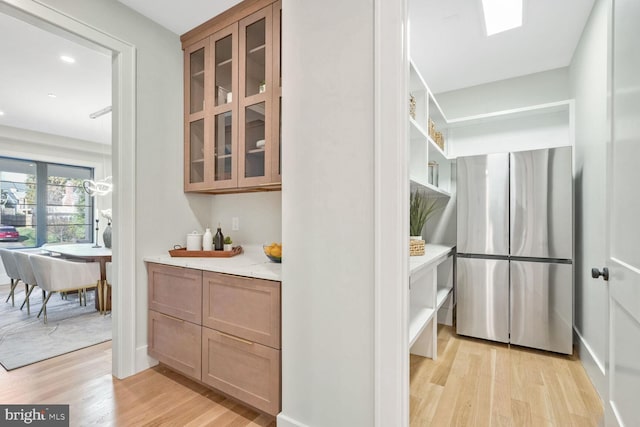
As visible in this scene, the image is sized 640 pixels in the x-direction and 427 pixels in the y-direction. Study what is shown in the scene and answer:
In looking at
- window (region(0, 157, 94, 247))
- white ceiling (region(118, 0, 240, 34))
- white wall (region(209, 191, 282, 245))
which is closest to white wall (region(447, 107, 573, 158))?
white wall (region(209, 191, 282, 245))

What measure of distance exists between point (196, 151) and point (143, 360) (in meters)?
1.62

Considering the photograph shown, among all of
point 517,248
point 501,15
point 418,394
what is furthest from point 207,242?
point 501,15

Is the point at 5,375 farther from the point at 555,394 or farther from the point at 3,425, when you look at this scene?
the point at 555,394

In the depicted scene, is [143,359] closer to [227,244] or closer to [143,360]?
[143,360]

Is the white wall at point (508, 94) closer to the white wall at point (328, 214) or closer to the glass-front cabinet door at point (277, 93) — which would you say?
the glass-front cabinet door at point (277, 93)

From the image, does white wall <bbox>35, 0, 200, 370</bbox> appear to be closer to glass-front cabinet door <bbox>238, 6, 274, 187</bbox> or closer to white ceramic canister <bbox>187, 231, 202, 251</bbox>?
white ceramic canister <bbox>187, 231, 202, 251</bbox>

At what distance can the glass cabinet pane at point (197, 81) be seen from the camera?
2395 millimetres

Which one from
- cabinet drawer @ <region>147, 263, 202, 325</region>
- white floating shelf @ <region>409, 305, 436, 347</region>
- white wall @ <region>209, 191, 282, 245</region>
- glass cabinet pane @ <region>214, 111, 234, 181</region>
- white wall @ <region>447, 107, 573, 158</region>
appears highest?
white wall @ <region>447, 107, 573, 158</region>

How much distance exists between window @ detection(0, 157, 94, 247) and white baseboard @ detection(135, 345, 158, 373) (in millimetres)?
4941

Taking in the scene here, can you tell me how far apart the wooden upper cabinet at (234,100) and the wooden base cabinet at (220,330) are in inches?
27.5

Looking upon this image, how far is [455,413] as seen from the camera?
1713 mm

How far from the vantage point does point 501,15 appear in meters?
2.20

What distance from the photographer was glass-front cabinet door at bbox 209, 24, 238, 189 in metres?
2.14

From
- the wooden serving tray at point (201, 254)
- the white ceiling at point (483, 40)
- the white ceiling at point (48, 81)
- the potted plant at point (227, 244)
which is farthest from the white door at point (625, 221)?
the white ceiling at point (48, 81)
